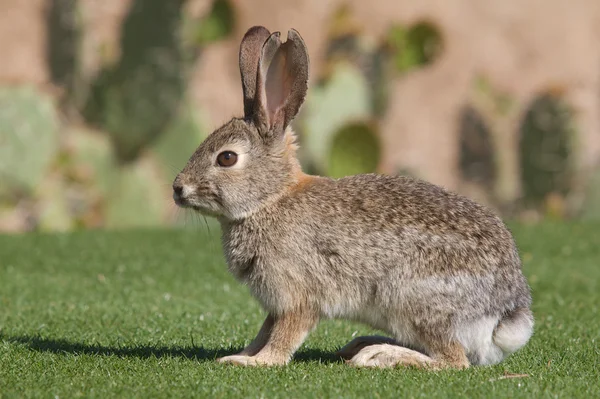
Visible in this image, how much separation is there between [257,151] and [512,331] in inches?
60.4

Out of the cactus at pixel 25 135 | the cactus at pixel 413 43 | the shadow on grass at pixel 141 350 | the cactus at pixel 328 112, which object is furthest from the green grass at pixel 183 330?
the cactus at pixel 413 43

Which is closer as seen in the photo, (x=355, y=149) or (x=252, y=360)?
(x=252, y=360)

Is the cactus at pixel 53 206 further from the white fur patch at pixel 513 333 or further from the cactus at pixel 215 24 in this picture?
the white fur patch at pixel 513 333

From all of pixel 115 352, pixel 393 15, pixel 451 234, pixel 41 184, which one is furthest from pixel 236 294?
pixel 393 15

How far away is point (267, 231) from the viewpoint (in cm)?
487

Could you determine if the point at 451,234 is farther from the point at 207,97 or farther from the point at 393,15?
the point at 393,15

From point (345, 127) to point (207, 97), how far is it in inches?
82.6

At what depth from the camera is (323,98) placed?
45.0 feet

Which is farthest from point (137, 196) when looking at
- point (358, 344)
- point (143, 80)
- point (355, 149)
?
point (358, 344)

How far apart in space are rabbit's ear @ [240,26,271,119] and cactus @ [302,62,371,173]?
324 inches

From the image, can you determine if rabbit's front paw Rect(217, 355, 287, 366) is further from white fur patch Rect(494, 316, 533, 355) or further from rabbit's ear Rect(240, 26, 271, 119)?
rabbit's ear Rect(240, 26, 271, 119)

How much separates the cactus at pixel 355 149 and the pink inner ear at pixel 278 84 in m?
8.57

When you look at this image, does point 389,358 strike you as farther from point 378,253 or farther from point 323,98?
point 323,98

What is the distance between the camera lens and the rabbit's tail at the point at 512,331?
466 centimetres
